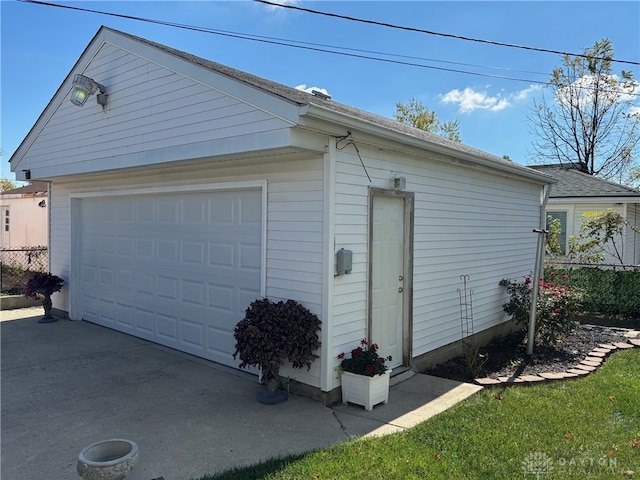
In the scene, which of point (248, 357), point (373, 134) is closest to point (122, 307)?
point (248, 357)

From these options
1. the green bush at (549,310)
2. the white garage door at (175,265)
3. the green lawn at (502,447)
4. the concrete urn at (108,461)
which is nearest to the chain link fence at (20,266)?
the white garage door at (175,265)

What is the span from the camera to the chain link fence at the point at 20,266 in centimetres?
1159

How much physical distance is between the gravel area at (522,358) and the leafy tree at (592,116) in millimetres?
15311

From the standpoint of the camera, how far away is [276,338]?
452 centimetres

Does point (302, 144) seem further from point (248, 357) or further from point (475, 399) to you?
point (475, 399)

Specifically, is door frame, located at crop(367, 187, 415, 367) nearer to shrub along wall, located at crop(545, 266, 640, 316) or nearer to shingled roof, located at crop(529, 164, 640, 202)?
shrub along wall, located at crop(545, 266, 640, 316)

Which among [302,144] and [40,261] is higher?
[302,144]

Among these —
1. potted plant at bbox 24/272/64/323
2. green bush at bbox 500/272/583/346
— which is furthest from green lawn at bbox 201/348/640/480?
potted plant at bbox 24/272/64/323

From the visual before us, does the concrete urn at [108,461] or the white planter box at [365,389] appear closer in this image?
the concrete urn at [108,461]

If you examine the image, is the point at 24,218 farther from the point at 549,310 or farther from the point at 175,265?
the point at 549,310

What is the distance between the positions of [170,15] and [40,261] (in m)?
8.42

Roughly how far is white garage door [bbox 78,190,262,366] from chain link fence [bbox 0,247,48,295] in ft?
13.6

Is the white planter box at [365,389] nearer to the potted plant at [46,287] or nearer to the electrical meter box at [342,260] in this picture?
the electrical meter box at [342,260]

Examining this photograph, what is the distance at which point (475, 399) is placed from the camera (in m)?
4.94
